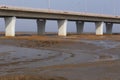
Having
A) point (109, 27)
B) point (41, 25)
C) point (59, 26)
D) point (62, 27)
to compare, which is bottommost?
point (109, 27)

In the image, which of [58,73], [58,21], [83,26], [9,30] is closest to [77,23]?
[83,26]

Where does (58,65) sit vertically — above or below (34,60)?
above

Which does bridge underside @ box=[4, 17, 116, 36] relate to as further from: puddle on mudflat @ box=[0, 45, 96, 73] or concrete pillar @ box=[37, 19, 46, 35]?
puddle on mudflat @ box=[0, 45, 96, 73]

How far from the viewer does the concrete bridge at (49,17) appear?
81.1 meters

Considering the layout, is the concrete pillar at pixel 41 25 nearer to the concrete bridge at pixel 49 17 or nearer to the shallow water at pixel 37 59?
the concrete bridge at pixel 49 17

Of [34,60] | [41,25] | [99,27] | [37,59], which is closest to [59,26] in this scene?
[41,25]

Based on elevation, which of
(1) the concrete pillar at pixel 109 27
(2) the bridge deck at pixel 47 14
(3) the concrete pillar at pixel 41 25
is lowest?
(1) the concrete pillar at pixel 109 27

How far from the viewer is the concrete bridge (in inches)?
3191

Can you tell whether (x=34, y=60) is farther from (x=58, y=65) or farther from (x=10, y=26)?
(x=10, y=26)

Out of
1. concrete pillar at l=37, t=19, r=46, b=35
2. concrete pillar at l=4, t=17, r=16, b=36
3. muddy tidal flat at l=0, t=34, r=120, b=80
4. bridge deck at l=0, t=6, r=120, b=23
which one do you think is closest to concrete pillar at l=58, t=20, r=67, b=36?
bridge deck at l=0, t=6, r=120, b=23

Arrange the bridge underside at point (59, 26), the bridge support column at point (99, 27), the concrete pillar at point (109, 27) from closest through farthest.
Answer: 1. the bridge underside at point (59, 26)
2. the bridge support column at point (99, 27)
3. the concrete pillar at point (109, 27)

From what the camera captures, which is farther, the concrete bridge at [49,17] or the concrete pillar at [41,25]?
the concrete pillar at [41,25]

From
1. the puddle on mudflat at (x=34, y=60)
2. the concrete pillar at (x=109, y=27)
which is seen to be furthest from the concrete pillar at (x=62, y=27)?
the puddle on mudflat at (x=34, y=60)

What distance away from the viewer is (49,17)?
93750mm
